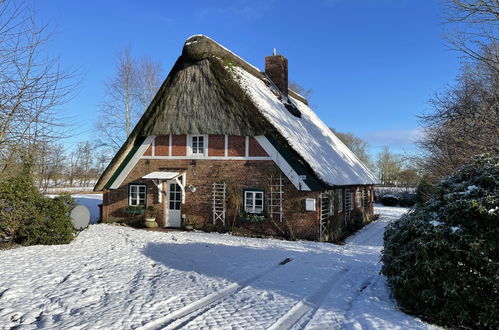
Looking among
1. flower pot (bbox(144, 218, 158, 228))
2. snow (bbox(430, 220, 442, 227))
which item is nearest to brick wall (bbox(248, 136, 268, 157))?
flower pot (bbox(144, 218, 158, 228))

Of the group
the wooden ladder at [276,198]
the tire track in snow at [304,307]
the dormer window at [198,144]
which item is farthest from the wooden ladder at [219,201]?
the tire track in snow at [304,307]

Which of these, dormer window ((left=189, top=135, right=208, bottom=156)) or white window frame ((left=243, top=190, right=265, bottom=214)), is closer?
white window frame ((left=243, top=190, right=265, bottom=214))

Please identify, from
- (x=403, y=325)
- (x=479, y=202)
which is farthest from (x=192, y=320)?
(x=479, y=202)

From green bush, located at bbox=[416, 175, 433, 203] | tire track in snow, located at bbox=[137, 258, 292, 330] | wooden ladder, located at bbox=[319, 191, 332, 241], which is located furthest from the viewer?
wooden ladder, located at bbox=[319, 191, 332, 241]

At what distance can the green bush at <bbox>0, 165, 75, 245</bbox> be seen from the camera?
30.4 feet

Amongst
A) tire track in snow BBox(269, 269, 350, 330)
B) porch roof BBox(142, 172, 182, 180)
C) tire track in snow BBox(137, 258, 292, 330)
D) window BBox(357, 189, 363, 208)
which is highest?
porch roof BBox(142, 172, 182, 180)

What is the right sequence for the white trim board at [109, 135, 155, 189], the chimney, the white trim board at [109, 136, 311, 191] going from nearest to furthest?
the white trim board at [109, 136, 311, 191]
the white trim board at [109, 135, 155, 189]
the chimney

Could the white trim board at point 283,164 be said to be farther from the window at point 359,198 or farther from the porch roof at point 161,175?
the window at point 359,198

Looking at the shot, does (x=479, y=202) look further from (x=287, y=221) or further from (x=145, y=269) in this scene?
(x=287, y=221)

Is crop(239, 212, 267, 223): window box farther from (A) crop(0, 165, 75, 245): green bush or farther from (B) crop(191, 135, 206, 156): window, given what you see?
(A) crop(0, 165, 75, 245): green bush

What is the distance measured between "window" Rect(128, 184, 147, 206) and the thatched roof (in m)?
1.09

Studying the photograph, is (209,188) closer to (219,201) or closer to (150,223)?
(219,201)

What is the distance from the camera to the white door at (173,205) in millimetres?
14297

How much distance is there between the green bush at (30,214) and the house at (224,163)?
4.08 meters
